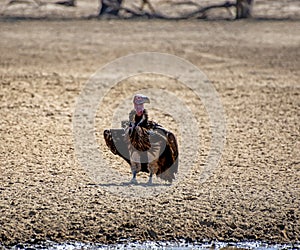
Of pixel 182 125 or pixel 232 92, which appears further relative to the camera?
pixel 232 92

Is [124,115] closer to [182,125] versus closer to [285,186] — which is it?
[182,125]

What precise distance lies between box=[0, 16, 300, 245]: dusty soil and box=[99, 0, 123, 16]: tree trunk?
2998 mm

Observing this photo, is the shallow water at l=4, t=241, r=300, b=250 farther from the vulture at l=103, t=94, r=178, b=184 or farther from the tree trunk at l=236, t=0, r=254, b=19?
the tree trunk at l=236, t=0, r=254, b=19

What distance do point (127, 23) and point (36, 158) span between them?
1090cm

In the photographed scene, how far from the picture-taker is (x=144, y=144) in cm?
741

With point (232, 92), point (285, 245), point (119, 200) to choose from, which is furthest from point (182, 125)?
point (285, 245)

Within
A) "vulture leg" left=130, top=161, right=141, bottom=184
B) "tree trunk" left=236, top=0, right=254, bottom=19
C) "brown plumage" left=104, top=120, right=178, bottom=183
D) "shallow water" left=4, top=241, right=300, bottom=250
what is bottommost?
"tree trunk" left=236, top=0, right=254, bottom=19

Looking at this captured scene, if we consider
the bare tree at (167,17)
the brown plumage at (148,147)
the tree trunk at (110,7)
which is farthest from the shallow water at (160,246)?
the tree trunk at (110,7)

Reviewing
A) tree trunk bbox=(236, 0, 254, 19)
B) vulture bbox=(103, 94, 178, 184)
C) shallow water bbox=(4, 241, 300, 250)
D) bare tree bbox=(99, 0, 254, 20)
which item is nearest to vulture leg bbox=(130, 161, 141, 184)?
vulture bbox=(103, 94, 178, 184)

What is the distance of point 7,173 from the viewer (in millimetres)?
8336

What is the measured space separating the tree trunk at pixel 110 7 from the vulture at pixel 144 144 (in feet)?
42.9

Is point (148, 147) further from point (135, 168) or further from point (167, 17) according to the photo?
point (167, 17)

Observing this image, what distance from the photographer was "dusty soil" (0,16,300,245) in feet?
23.2

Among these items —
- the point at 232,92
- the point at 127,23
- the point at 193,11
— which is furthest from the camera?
the point at 193,11
